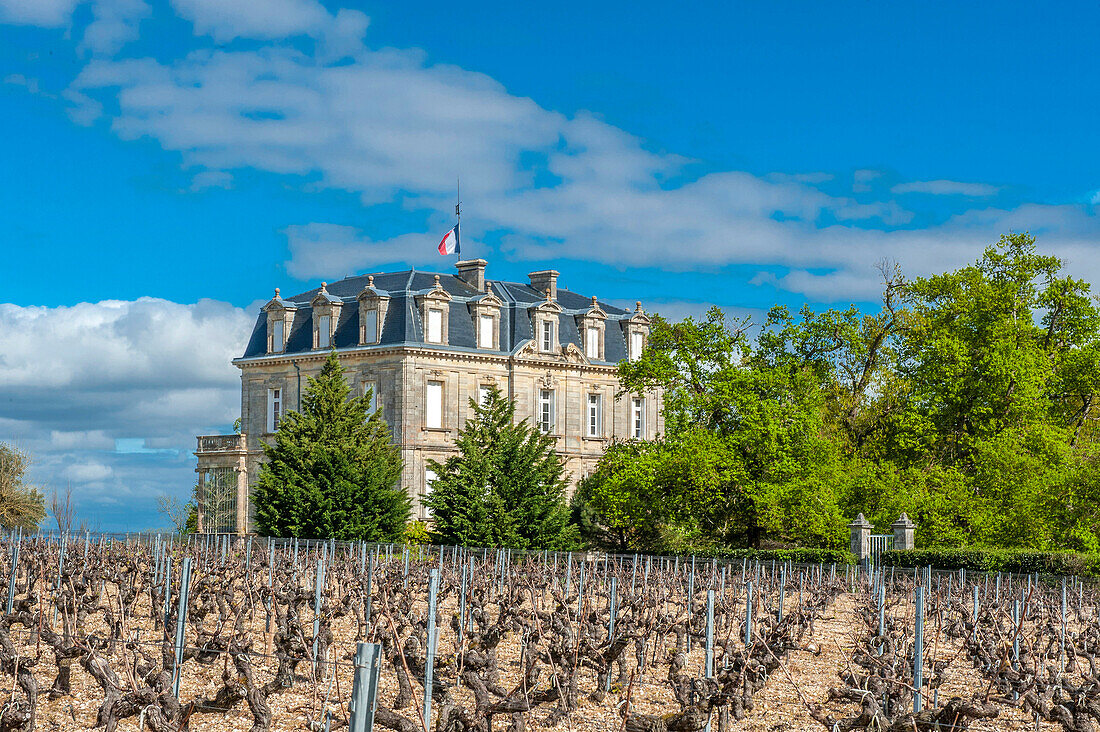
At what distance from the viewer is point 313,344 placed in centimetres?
5250

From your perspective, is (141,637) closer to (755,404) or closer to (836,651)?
(836,651)

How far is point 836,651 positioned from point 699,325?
20.7 m

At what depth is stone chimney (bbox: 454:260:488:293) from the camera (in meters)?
55.2

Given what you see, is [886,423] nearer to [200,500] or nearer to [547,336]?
[547,336]

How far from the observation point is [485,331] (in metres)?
52.9

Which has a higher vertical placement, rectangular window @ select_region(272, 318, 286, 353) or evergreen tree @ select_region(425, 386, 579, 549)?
rectangular window @ select_region(272, 318, 286, 353)

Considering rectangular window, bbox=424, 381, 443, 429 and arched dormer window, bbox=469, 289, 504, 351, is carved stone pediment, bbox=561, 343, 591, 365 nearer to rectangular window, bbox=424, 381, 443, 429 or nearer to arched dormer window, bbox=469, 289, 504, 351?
arched dormer window, bbox=469, 289, 504, 351

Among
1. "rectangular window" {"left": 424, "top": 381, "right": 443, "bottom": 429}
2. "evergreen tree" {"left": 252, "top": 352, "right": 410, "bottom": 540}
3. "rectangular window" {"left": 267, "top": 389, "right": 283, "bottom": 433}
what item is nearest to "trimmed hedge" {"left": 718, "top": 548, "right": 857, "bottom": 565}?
"evergreen tree" {"left": 252, "top": 352, "right": 410, "bottom": 540}

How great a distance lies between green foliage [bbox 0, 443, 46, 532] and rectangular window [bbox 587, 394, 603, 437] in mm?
23288

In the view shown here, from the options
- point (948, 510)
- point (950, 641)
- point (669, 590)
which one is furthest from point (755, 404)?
point (950, 641)

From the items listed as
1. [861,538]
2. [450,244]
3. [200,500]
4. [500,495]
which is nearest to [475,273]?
[450,244]

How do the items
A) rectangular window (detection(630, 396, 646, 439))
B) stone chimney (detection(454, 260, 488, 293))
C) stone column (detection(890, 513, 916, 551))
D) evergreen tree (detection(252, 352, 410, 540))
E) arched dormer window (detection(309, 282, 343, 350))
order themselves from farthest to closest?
1. rectangular window (detection(630, 396, 646, 439))
2. stone chimney (detection(454, 260, 488, 293))
3. arched dormer window (detection(309, 282, 343, 350))
4. evergreen tree (detection(252, 352, 410, 540))
5. stone column (detection(890, 513, 916, 551))

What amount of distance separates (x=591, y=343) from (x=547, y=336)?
2352 mm

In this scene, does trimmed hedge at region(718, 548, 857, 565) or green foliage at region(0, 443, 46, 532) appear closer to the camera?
trimmed hedge at region(718, 548, 857, 565)
